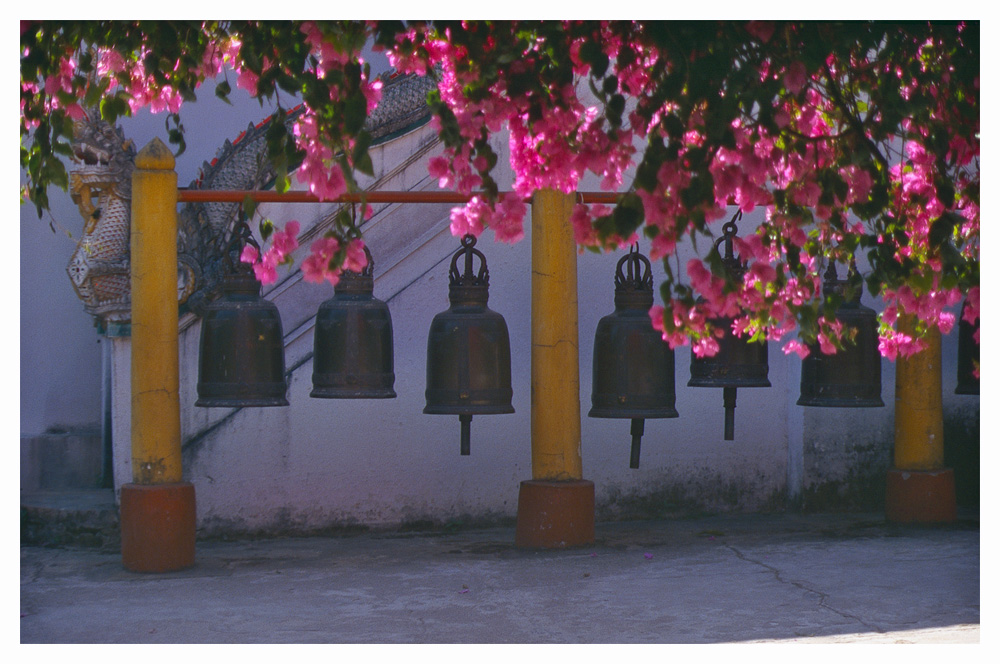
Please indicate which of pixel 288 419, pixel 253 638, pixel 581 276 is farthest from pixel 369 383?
pixel 581 276

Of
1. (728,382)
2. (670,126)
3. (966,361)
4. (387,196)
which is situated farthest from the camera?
(966,361)

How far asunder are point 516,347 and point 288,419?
4.46ft

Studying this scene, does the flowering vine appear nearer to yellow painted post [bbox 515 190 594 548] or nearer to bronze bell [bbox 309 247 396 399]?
bronze bell [bbox 309 247 396 399]

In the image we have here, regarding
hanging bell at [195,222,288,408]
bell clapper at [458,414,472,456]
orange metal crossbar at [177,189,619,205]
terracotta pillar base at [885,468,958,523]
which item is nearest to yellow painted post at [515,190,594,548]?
orange metal crossbar at [177,189,619,205]

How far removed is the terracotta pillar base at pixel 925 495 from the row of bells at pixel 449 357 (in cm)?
149

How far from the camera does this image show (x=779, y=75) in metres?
2.60

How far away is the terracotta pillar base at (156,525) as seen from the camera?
5.01 metres

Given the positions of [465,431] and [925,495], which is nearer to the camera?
[465,431]

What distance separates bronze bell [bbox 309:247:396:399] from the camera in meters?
4.68

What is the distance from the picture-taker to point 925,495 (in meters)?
5.98

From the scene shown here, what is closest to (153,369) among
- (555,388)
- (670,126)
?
(555,388)

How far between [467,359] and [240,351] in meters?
0.94

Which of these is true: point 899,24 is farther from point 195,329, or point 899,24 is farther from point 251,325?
Answer: point 195,329

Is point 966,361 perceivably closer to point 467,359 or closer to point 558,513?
point 558,513
